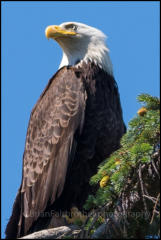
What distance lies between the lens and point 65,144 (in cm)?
544

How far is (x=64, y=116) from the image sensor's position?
220 inches

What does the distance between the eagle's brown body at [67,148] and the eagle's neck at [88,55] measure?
0.58m

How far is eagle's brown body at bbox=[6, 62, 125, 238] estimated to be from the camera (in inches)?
214

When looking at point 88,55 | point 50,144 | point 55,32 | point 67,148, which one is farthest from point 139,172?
point 55,32

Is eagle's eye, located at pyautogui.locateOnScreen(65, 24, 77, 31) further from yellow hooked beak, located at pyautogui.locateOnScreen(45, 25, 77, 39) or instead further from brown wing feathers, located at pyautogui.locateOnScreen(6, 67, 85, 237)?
brown wing feathers, located at pyautogui.locateOnScreen(6, 67, 85, 237)

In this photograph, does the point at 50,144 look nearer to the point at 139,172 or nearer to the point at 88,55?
the point at 88,55

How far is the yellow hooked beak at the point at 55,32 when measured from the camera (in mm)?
6386

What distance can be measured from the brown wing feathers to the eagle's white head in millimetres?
523

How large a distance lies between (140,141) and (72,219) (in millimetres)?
2008

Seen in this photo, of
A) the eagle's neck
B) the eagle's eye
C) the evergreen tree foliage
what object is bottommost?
the evergreen tree foliage

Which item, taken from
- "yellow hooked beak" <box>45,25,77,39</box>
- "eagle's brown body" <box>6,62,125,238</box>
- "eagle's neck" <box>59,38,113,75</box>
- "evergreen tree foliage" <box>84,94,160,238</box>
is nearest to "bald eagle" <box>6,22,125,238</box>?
"eagle's brown body" <box>6,62,125,238</box>

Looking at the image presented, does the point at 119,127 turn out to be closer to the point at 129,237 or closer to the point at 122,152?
the point at 122,152

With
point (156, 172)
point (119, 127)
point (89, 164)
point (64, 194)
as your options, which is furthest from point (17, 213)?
point (156, 172)

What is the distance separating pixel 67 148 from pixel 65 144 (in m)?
0.07
